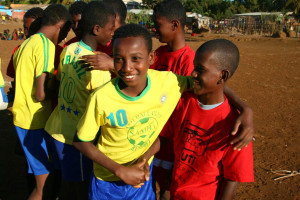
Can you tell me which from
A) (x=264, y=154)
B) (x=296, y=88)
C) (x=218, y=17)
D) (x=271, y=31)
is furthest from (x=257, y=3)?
(x=264, y=154)

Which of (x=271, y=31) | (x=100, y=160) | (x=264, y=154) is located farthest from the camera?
(x=271, y=31)

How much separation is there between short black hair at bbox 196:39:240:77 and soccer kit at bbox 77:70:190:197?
0.35 metres

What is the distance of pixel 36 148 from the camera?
270 centimetres

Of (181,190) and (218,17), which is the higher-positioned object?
(218,17)

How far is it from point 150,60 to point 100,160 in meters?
0.84

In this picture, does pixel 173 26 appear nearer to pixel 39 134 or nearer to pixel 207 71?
pixel 207 71

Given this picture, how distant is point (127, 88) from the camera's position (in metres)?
1.94

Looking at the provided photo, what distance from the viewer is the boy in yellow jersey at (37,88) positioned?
2.44m

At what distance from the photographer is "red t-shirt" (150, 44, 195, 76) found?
8.21 ft

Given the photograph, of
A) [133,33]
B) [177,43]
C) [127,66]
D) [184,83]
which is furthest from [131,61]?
[177,43]

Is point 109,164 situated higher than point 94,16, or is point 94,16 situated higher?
point 94,16

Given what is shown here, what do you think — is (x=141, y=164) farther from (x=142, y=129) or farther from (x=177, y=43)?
(x=177, y=43)

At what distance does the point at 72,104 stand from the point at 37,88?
448 millimetres

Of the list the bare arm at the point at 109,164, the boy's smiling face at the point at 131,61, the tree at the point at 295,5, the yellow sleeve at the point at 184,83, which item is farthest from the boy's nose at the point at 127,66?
the tree at the point at 295,5
